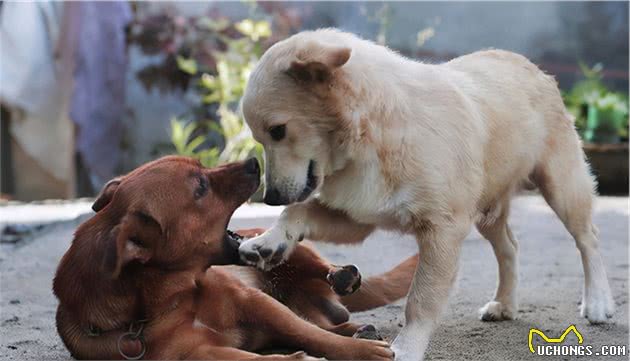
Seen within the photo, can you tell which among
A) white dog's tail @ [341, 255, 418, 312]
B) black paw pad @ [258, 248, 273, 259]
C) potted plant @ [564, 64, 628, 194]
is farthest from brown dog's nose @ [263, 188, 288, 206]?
potted plant @ [564, 64, 628, 194]

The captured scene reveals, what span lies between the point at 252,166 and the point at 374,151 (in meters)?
0.52

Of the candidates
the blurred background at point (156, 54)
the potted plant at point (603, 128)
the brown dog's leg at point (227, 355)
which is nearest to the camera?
the brown dog's leg at point (227, 355)

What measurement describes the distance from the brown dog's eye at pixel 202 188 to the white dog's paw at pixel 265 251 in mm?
302

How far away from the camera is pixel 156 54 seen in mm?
11836

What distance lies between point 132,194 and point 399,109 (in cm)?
114

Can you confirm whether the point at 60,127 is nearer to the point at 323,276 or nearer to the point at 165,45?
the point at 165,45

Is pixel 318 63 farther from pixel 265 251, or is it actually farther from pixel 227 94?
pixel 227 94

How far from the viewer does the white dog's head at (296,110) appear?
321 centimetres

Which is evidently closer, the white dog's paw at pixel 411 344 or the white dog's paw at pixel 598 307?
the white dog's paw at pixel 411 344

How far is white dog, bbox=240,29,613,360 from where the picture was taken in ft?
10.7

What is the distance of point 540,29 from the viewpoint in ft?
38.6

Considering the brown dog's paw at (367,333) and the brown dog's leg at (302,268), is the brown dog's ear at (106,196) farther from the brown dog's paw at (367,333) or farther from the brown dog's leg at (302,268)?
the brown dog's paw at (367,333)

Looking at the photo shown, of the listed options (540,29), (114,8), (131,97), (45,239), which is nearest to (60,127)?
(131,97)

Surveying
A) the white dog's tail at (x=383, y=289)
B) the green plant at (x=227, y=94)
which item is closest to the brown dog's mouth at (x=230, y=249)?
the white dog's tail at (x=383, y=289)
